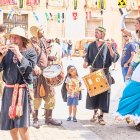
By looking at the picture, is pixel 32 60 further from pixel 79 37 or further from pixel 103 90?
pixel 79 37

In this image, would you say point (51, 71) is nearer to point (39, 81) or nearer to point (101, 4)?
point (39, 81)

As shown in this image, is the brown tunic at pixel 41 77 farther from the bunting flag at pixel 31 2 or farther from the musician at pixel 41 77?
the bunting flag at pixel 31 2

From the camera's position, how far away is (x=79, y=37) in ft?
116

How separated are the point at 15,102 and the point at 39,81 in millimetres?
2289

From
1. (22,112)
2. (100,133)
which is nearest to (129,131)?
(100,133)

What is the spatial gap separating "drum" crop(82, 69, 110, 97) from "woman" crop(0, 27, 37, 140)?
2.50 meters

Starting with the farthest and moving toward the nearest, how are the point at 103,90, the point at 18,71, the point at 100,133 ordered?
the point at 103,90 < the point at 100,133 < the point at 18,71

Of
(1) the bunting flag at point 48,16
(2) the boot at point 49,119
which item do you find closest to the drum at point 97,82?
(2) the boot at point 49,119

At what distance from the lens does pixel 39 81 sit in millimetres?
7207

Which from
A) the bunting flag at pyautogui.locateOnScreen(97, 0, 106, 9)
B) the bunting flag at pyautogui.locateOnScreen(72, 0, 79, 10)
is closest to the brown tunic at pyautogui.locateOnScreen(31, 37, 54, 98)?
the bunting flag at pyautogui.locateOnScreen(97, 0, 106, 9)

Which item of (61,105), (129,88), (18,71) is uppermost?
(18,71)

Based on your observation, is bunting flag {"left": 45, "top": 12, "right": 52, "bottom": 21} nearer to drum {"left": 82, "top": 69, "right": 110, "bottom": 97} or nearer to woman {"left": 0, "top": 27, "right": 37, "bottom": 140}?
drum {"left": 82, "top": 69, "right": 110, "bottom": 97}

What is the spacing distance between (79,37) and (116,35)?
2.85 meters

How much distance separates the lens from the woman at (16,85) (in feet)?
16.0
